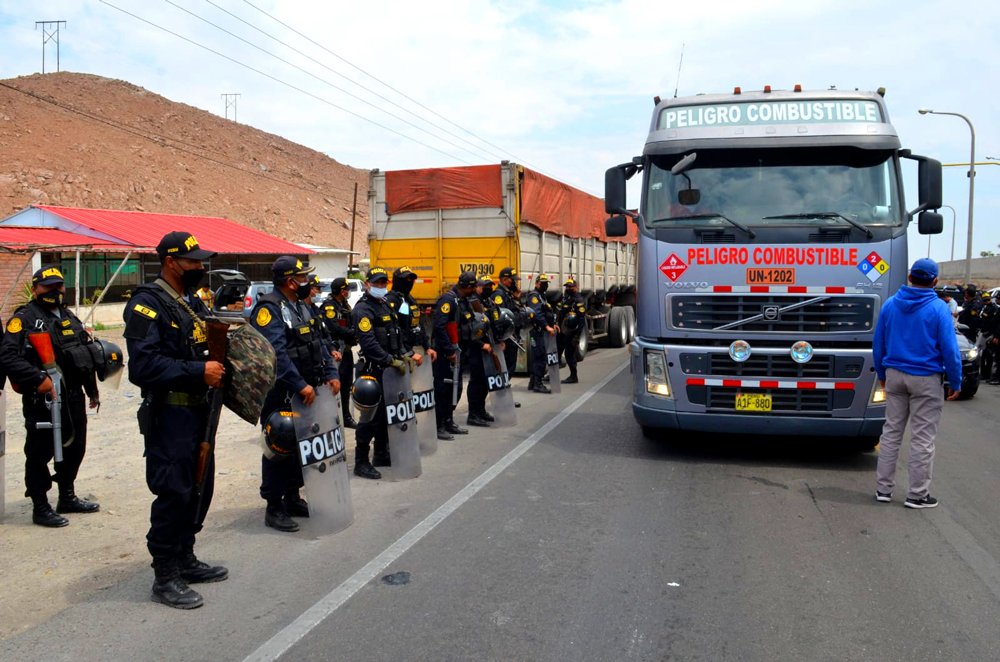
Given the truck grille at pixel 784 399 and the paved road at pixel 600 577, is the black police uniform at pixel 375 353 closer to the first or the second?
the paved road at pixel 600 577

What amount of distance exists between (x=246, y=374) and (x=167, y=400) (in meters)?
0.40

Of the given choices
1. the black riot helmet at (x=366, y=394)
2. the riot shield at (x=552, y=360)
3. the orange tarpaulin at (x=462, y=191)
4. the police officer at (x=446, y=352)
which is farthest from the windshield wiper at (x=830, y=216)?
the orange tarpaulin at (x=462, y=191)

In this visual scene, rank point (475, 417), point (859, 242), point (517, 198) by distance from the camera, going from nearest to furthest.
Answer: point (859, 242)
point (475, 417)
point (517, 198)

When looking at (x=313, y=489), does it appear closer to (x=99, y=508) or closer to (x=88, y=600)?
(x=88, y=600)

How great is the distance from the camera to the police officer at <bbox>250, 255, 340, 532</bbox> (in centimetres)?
533

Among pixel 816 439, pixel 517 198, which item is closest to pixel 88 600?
pixel 816 439

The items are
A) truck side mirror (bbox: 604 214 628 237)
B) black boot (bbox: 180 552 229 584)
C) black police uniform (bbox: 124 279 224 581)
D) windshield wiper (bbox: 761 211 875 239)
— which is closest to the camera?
black police uniform (bbox: 124 279 224 581)

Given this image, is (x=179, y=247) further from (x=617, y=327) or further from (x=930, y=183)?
(x=617, y=327)

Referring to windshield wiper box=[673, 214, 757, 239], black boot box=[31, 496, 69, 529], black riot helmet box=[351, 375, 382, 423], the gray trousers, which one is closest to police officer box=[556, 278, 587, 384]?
windshield wiper box=[673, 214, 757, 239]

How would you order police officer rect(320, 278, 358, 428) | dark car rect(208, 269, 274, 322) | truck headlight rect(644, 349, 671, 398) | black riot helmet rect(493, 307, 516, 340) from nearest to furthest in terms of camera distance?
truck headlight rect(644, 349, 671, 398), police officer rect(320, 278, 358, 428), black riot helmet rect(493, 307, 516, 340), dark car rect(208, 269, 274, 322)

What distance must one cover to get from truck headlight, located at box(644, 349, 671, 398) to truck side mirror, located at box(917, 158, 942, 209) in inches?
102

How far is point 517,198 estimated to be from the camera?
12992 mm

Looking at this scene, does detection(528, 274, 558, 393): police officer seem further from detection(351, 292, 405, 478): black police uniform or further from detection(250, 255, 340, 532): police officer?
detection(250, 255, 340, 532): police officer

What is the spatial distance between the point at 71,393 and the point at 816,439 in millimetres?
6713
